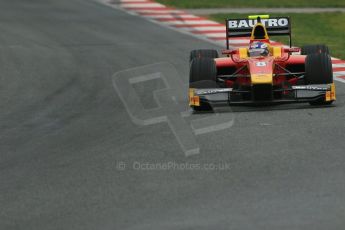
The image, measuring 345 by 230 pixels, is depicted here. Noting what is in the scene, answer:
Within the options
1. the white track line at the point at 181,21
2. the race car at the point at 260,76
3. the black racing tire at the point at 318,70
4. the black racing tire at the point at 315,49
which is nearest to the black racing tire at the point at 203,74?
the race car at the point at 260,76

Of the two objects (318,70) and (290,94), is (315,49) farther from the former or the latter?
(290,94)

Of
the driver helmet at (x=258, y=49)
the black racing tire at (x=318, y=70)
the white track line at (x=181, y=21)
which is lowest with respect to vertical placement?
the white track line at (x=181, y=21)

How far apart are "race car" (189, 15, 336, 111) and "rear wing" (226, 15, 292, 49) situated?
66 centimetres

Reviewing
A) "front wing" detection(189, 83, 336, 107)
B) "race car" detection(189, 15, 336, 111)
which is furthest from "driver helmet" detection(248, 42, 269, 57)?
"front wing" detection(189, 83, 336, 107)

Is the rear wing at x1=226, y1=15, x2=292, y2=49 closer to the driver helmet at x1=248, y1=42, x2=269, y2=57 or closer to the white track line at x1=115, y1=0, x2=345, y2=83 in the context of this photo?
the driver helmet at x1=248, y1=42, x2=269, y2=57

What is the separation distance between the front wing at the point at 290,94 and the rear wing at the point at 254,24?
91.7 inches

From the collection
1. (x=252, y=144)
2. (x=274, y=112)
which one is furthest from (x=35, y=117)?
(x=252, y=144)

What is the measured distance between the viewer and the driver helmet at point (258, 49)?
1606 centimetres

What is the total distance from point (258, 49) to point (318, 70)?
1.04 metres

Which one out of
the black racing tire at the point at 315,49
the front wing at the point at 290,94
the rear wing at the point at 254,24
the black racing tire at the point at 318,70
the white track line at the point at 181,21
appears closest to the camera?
the front wing at the point at 290,94

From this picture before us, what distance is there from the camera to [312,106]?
15477 millimetres

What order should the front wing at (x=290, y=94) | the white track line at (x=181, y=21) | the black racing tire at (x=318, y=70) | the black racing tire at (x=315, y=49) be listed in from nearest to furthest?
the front wing at (x=290, y=94) < the black racing tire at (x=318, y=70) < the black racing tire at (x=315, y=49) < the white track line at (x=181, y=21)

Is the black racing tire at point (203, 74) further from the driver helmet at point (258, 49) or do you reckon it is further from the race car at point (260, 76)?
the driver helmet at point (258, 49)

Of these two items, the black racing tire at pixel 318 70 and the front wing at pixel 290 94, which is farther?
the black racing tire at pixel 318 70
